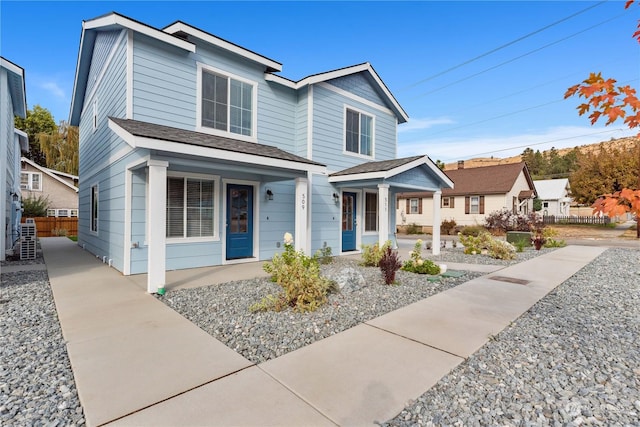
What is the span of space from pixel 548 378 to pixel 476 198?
2342cm

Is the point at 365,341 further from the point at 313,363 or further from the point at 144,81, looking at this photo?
the point at 144,81

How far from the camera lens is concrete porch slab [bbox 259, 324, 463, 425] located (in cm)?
222

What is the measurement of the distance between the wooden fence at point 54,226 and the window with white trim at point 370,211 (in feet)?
58.2

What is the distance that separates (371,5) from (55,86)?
833 inches

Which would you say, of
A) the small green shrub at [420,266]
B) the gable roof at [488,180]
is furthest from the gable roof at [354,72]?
the gable roof at [488,180]

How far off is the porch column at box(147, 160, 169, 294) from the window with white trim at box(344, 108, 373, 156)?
6451 millimetres

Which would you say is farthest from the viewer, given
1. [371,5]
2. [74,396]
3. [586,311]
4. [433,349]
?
[371,5]

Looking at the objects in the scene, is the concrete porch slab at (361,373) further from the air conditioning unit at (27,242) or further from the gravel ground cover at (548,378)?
the air conditioning unit at (27,242)

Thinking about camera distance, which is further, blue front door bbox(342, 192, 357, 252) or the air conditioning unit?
blue front door bbox(342, 192, 357, 252)

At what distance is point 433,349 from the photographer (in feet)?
10.5

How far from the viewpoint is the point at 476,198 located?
23.6 metres

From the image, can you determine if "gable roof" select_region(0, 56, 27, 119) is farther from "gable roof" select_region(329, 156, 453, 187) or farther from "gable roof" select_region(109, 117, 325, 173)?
"gable roof" select_region(329, 156, 453, 187)

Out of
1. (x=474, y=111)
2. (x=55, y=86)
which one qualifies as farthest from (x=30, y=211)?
(x=474, y=111)

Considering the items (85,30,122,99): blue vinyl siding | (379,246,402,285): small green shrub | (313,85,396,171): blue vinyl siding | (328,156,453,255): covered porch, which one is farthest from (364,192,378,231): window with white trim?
(85,30,122,99): blue vinyl siding
